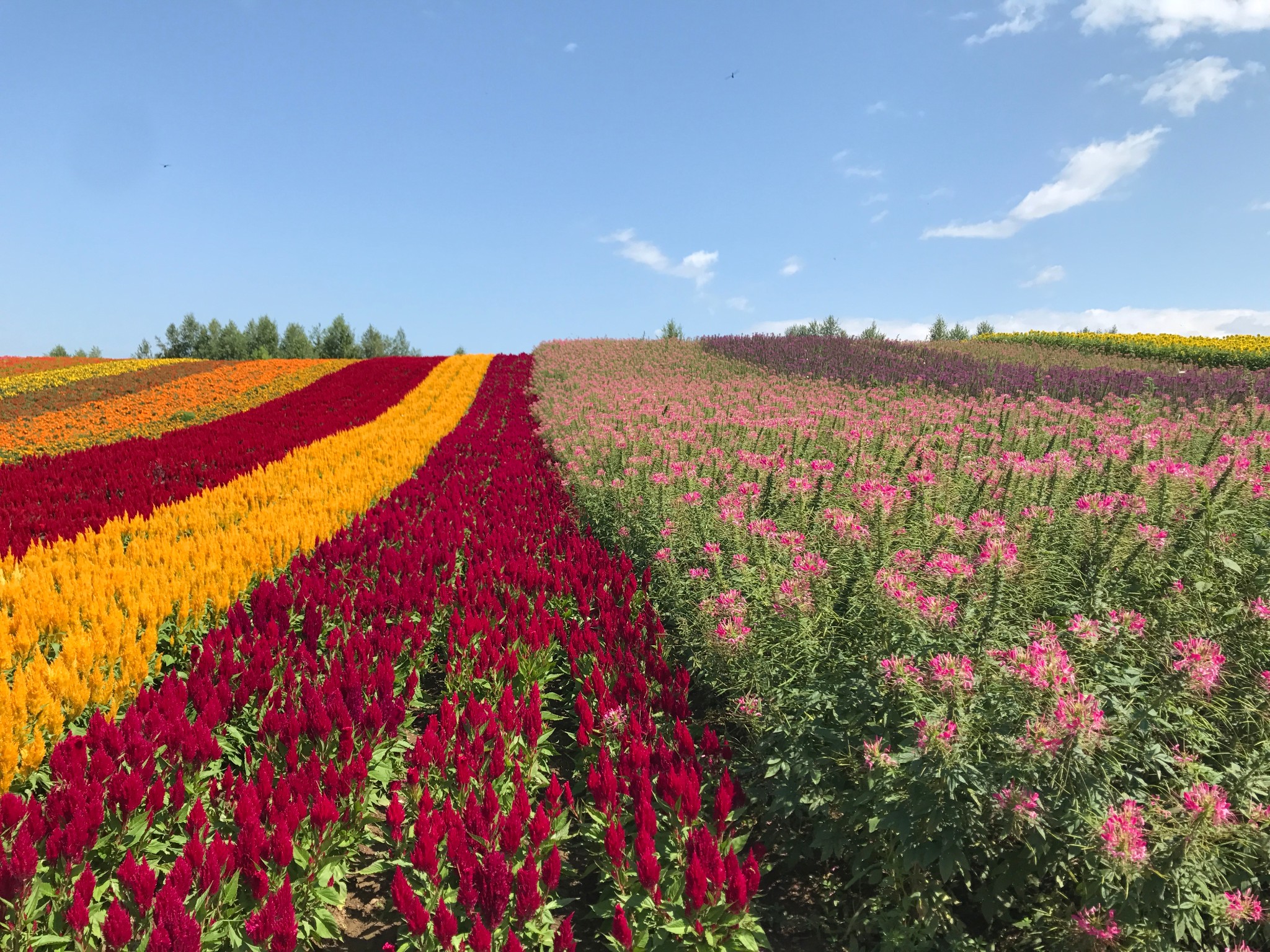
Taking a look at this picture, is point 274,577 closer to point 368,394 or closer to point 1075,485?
point 1075,485

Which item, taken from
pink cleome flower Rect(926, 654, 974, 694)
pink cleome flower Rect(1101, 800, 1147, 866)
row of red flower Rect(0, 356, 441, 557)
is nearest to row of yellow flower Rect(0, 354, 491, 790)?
row of red flower Rect(0, 356, 441, 557)

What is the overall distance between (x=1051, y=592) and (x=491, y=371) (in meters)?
26.0

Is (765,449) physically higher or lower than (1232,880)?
higher

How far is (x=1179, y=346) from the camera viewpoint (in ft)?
91.2

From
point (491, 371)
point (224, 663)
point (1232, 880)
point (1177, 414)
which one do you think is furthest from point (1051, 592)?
point (491, 371)

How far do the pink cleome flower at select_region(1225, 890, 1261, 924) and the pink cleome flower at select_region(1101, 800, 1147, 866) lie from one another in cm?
39

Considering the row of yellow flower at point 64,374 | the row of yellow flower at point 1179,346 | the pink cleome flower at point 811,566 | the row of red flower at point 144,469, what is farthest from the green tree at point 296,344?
the pink cleome flower at point 811,566

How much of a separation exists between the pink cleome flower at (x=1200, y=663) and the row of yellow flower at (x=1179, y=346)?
2971 cm

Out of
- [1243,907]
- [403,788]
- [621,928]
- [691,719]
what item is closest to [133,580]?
[403,788]

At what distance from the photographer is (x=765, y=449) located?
761 centimetres

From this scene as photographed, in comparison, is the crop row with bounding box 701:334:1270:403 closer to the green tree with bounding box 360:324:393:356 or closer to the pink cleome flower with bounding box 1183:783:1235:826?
the pink cleome flower with bounding box 1183:783:1235:826

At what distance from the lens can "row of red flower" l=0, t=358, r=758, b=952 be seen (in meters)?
2.50

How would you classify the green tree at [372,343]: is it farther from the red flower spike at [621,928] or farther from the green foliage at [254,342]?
the red flower spike at [621,928]

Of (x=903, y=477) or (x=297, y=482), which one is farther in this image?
(x=297, y=482)
